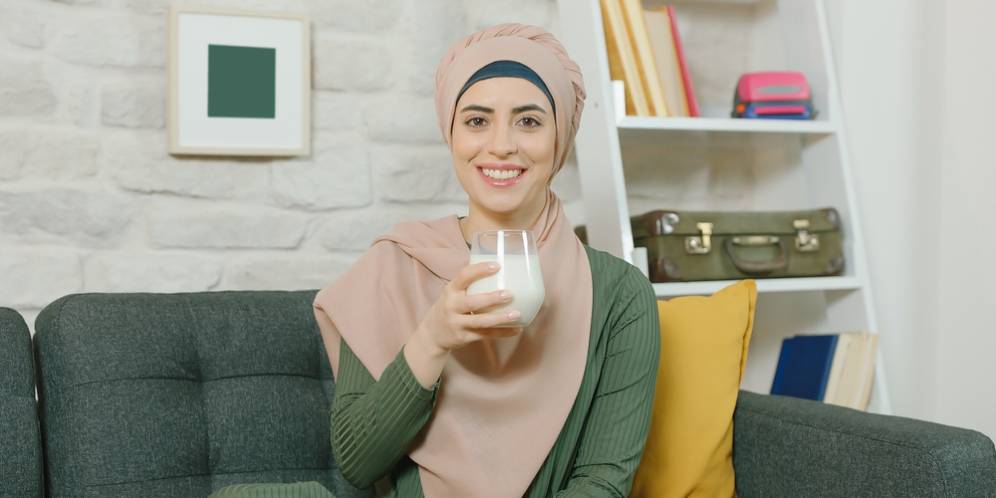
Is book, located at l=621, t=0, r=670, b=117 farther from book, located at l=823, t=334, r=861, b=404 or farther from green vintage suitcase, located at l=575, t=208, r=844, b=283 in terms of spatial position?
book, located at l=823, t=334, r=861, b=404

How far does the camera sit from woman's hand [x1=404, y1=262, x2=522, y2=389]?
49.7 inches

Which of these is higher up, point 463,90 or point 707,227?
point 463,90

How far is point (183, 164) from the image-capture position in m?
2.14

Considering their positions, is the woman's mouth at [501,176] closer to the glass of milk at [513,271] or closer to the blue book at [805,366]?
the glass of milk at [513,271]

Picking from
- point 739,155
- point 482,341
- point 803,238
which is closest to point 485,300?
point 482,341

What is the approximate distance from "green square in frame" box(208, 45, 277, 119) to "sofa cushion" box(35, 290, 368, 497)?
0.53 metres

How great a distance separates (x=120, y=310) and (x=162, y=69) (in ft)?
2.25

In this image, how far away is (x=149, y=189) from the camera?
2.12m

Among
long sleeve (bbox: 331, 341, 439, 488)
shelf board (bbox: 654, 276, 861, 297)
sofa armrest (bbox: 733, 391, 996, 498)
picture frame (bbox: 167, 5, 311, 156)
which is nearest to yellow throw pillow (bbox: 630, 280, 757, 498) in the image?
sofa armrest (bbox: 733, 391, 996, 498)

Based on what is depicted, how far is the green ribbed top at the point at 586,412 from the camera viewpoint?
4.62 ft

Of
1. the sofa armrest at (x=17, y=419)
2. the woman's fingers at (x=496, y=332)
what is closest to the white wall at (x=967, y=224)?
the woman's fingers at (x=496, y=332)

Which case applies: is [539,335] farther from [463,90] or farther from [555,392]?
[463,90]

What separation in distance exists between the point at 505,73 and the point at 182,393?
736mm

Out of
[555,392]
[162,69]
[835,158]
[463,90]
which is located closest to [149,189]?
[162,69]
